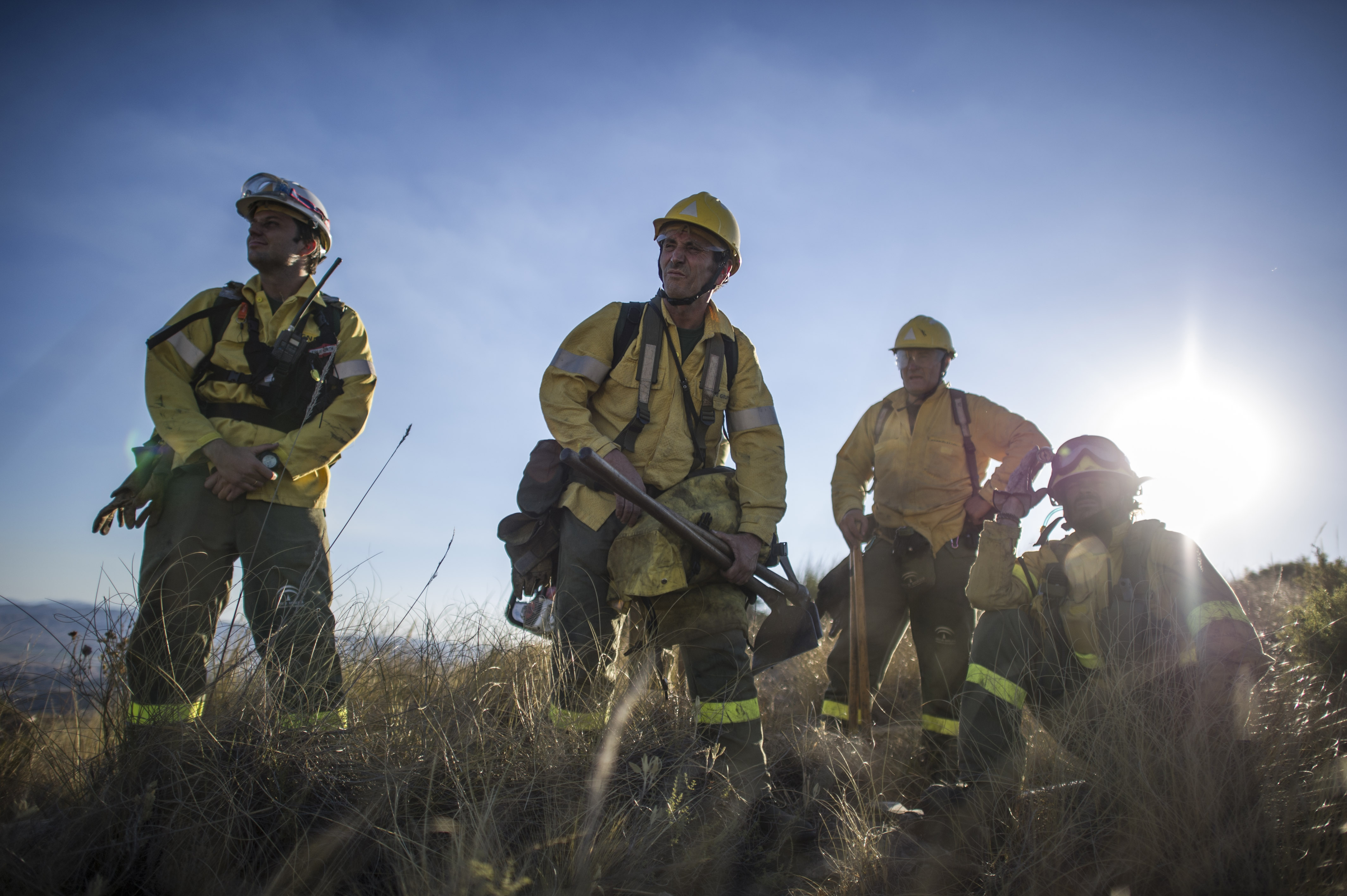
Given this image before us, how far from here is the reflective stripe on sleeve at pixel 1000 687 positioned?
3.30 metres

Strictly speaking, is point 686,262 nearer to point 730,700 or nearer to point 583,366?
point 583,366

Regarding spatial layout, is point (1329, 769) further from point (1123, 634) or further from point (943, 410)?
point (943, 410)

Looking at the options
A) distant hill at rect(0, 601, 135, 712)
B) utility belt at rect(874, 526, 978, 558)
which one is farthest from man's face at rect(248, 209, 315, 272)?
utility belt at rect(874, 526, 978, 558)

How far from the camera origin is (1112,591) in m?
3.59

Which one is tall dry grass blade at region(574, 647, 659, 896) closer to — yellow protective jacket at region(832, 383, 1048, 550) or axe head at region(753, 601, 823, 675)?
axe head at region(753, 601, 823, 675)

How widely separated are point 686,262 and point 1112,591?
2574mm

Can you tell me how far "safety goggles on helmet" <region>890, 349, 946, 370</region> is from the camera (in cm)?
527

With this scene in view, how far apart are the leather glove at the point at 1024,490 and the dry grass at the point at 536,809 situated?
1.30 m

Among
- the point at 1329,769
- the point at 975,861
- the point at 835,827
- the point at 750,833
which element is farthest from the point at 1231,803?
the point at 750,833

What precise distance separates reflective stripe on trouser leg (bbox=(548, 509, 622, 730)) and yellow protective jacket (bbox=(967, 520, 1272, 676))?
1764 mm

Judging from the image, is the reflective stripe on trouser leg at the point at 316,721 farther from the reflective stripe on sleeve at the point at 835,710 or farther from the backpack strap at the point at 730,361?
the reflective stripe on sleeve at the point at 835,710

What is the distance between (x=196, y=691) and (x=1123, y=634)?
367 centimetres

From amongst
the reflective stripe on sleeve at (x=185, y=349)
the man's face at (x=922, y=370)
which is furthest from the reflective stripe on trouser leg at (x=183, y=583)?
the man's face at (x=922, y=370)

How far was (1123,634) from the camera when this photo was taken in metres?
3.30
